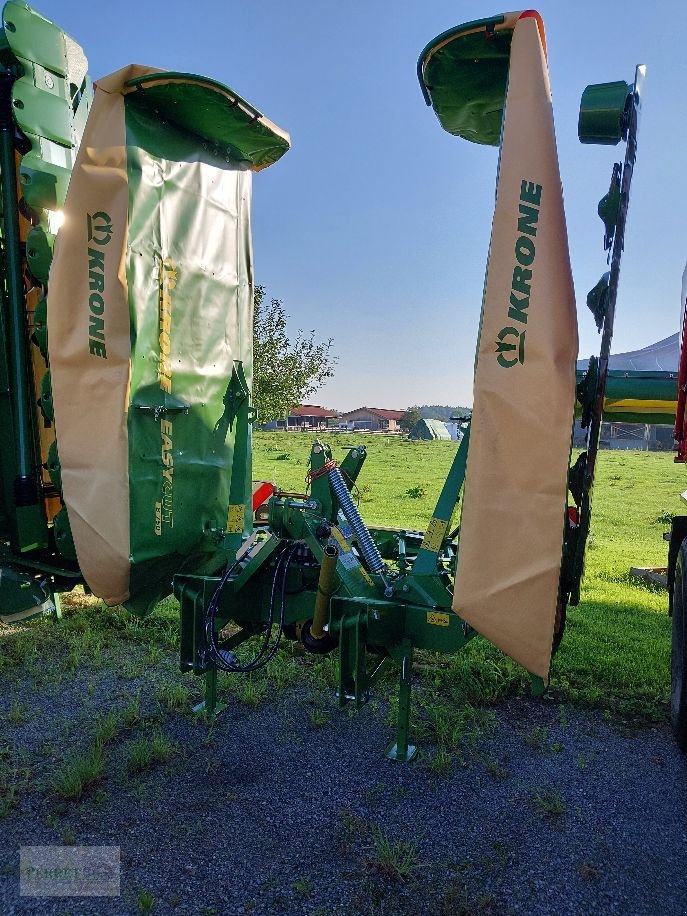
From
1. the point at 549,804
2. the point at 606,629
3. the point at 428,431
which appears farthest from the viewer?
the point at 428,431

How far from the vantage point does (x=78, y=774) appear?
3.30m

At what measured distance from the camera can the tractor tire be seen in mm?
3559

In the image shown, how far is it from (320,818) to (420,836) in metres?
0.47

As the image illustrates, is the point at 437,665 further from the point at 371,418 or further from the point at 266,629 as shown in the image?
the point at 371,418

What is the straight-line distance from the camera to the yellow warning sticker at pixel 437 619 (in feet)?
10.9

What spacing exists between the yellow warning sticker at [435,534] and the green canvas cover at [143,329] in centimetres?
112

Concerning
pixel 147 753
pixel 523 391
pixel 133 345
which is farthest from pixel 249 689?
pixel 523 391

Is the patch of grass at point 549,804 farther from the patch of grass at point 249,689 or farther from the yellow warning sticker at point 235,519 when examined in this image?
the yellow warning sticker at point 235,519

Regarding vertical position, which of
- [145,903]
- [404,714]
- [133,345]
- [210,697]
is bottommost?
[145,903]

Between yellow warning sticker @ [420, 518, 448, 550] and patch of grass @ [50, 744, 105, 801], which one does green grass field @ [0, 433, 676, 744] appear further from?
yellow warning sticker @ [420, 518, 448, 550]

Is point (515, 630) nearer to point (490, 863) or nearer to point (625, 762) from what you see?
point (490, 863)

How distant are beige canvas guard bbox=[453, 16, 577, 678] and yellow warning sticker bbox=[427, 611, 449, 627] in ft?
2.62

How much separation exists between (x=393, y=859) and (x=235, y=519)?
1.91 metres

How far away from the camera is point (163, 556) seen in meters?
3.53
